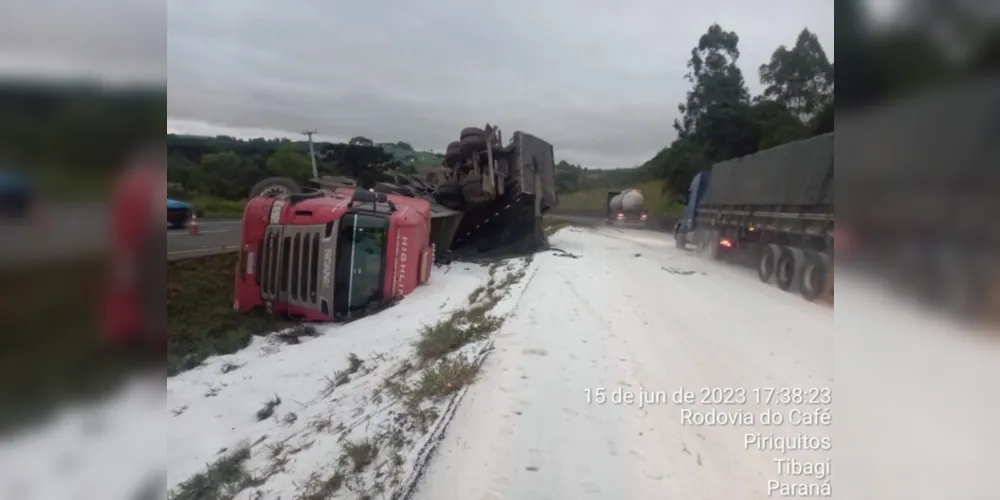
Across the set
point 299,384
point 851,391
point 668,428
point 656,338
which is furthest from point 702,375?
point 299,384

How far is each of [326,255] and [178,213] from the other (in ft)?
10.9

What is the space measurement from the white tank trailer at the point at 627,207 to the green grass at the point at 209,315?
1.98m

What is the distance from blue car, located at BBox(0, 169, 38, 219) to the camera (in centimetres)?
80

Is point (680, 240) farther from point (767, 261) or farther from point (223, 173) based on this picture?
point (223, 173)

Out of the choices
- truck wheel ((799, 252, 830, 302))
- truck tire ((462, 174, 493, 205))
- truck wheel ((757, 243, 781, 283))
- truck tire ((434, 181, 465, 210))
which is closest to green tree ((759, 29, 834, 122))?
truck wheel ((799, 252, 830, 302))

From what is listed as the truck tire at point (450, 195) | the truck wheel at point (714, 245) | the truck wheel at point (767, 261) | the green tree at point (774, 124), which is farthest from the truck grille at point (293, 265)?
the truck tire at point (450, 195)

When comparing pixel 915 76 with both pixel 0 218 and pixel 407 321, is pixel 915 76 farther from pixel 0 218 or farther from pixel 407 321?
pixel 407 321

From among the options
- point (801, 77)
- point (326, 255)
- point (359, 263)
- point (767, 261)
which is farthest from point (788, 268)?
point (359, 263)

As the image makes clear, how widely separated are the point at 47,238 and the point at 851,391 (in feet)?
5.02

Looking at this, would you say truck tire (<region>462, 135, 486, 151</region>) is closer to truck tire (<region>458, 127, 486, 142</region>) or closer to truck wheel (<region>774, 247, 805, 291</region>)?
truck tire (<region>458, 127, 486, 142</region>)

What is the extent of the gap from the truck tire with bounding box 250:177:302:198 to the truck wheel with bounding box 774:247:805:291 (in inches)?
69.0

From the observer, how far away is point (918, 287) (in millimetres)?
1122

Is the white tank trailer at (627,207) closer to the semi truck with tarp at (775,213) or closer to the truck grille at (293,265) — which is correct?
the semi truck with tarp at (775,213)

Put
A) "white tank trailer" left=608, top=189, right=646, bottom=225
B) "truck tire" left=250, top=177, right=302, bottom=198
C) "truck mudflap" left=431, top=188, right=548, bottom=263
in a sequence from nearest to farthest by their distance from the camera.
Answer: "truck tire" left=250, top=177, right=302, bottom=198, "white tank trailer" left=608, top=189, right=646, bottom=225, "truck mudflap" left=431, top=188, right=548, bottom=263
